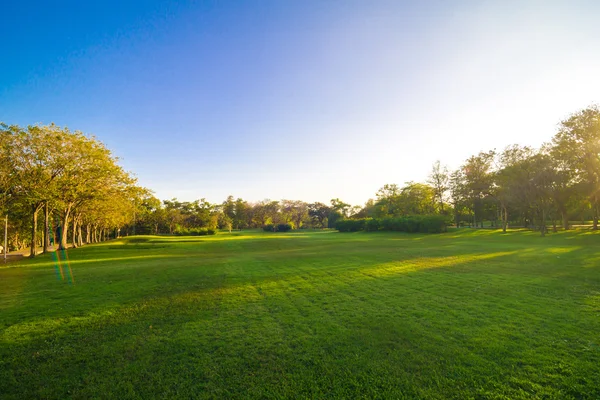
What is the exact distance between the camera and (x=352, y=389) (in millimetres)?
4211

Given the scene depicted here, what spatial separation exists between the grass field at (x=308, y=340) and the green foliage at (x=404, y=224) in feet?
129

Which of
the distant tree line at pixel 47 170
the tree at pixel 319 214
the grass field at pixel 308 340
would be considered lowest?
the grass field at pixel 308 340

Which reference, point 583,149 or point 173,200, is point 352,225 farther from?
point 173,200

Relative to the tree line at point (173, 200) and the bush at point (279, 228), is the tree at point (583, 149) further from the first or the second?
the bush at point (279, 228)

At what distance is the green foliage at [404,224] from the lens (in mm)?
48844

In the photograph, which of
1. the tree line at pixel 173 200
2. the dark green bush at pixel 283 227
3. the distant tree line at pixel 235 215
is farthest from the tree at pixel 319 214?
the dark green bush at pixel 283 227

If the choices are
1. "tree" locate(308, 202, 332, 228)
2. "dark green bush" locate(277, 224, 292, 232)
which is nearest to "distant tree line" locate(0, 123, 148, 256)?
"dark green bush" locate(277, 224, 292, 232)

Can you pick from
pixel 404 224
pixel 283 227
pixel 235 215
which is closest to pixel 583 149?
pixel 404 224

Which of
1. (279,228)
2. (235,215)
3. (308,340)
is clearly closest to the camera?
(308,340)

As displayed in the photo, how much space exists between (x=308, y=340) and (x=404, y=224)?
1955 inches

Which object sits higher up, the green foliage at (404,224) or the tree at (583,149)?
the tree at (583,149)

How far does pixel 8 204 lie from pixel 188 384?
97.2ft

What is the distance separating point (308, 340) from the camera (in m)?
5.88

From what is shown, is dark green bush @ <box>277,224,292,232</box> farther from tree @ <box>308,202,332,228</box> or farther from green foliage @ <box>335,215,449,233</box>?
tree @ <box>308,202,332,228</box>
